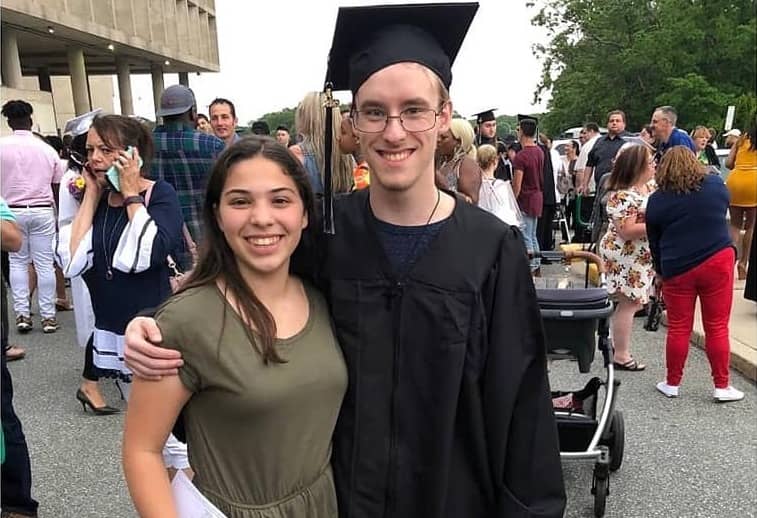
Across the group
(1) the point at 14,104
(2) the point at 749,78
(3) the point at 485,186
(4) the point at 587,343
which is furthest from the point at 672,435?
(1) the point at 14,104

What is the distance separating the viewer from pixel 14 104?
19.0ft

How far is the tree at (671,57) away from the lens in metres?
0.83

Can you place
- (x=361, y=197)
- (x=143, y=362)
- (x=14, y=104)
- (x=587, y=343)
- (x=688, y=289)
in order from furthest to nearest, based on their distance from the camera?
(x=14, y=104)
(x=688, y=289)
(x=587, y=343)
(x=361, y=197)
(x=143, y=362)

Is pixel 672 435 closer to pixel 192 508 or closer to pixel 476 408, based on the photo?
pixel 476 408

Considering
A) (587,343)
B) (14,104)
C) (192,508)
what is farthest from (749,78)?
(14,104)

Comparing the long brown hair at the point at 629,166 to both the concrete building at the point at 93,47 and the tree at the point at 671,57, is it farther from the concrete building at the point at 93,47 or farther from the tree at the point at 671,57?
the concrete building at the point at 93,47

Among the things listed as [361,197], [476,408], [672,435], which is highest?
[361,197]

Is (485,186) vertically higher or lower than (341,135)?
lower

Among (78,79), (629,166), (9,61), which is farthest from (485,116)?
(78,79)

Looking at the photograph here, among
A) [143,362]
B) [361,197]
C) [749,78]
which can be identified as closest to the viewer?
[749,78]

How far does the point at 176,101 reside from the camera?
14.5 ft

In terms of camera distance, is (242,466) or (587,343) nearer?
(242,466)

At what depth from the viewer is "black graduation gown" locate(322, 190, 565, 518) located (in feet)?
4.80

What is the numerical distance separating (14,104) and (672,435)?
584cm
